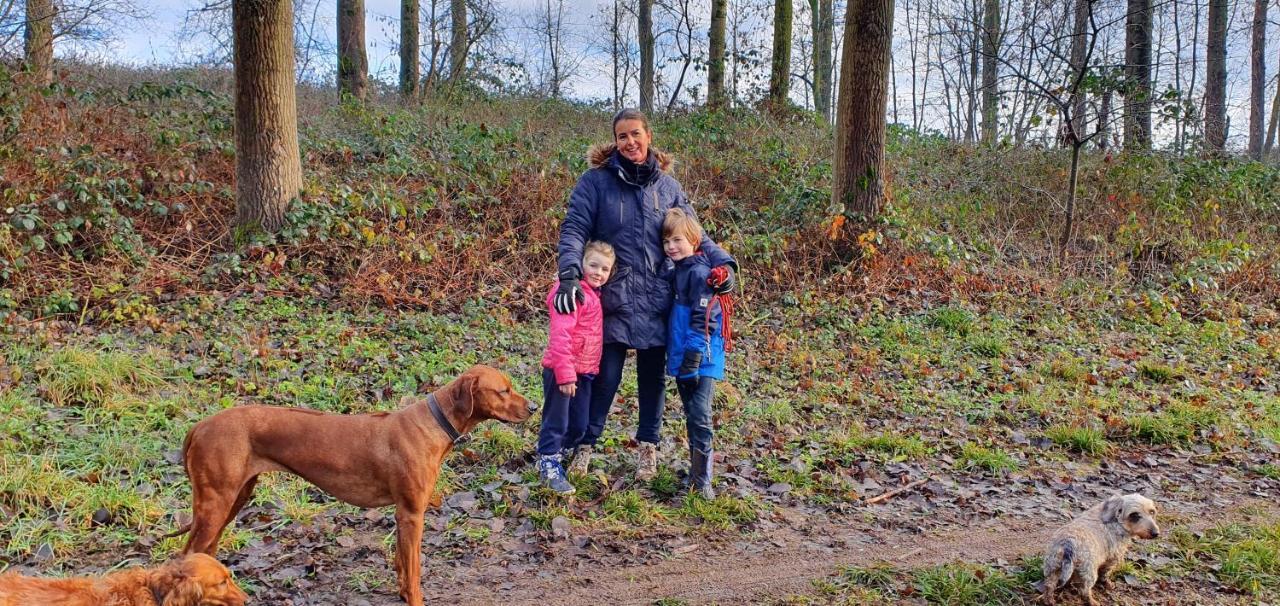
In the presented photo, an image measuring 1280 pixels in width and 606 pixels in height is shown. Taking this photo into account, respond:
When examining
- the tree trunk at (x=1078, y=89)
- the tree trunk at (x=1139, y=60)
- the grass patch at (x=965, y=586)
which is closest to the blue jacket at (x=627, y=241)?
the grass patch at (x=965, y=586)

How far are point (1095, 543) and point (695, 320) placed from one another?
2515mm

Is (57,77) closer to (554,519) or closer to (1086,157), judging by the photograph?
(554,519)

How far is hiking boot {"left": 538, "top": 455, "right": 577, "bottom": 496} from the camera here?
5.22m

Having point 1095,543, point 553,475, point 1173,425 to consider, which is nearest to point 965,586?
point 1095,543

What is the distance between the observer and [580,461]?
5594 millimetres

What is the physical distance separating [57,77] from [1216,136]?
21149mm

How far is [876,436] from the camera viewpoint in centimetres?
670

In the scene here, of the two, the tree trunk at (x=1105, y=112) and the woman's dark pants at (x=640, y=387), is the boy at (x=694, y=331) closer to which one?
the woman's dark pants at (x=640, y=387)

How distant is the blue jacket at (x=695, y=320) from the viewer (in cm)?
515

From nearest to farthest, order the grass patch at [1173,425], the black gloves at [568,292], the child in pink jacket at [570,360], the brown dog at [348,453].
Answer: the brown dog at [348,453], the black gloves at [568,292], the child in pink jacket at [570,360], the grass patch at [1173,425]

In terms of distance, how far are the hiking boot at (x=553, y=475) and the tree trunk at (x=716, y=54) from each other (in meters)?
12.9

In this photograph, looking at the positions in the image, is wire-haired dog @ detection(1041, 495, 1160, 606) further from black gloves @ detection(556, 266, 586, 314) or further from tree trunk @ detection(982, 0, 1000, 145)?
tree trunk @ detection(982, 0, 1000, 145)

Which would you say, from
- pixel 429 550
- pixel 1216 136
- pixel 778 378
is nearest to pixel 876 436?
pixel 778 378

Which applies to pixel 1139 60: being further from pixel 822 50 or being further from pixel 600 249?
pixel 600 249
